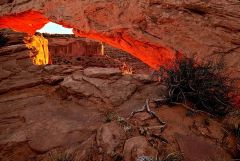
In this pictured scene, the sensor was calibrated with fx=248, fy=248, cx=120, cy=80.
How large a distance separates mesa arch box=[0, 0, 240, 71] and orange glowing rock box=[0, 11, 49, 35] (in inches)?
4.1

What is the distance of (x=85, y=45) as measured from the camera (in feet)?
51.0

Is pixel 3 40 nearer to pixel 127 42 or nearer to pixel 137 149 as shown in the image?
pixel 127 42

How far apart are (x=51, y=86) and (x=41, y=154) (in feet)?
6.96

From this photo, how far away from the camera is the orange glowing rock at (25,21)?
29.2 ft

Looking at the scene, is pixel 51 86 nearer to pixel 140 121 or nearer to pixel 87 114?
pixel 87 114

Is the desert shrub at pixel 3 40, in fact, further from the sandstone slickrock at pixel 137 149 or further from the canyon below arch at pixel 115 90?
the sandstone slickrock at pixel 137 149

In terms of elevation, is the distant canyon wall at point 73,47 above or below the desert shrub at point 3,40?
below

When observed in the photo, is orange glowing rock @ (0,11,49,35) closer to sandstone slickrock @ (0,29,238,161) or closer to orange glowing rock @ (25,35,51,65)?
orange glowing rock @ (25,35,51,65)

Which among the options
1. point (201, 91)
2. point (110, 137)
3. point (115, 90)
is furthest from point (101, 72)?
point (110, 137)

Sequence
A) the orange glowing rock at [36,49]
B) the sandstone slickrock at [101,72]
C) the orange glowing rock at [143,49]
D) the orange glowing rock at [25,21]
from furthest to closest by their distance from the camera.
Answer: the orange glowing rock at [25,21]
the orange glowing rock at [143,49]
the orange glowing rock at [36,49]
the sandstone slickrock at [101,72]

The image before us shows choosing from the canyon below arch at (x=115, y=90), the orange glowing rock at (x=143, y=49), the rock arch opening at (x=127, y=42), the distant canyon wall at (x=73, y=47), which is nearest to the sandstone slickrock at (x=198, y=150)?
the canyon below arch at (x=115, y=90)

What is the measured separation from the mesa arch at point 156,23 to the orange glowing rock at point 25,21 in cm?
10

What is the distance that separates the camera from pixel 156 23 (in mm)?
6910

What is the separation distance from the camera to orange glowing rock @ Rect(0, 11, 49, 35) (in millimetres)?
8896
